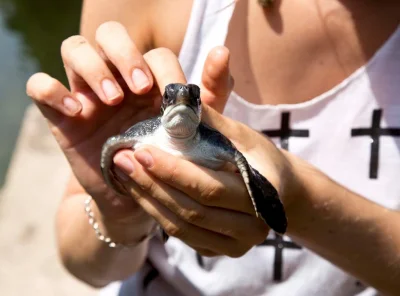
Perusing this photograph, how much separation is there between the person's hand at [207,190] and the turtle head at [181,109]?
35mm

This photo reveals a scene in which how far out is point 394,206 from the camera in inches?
38.4

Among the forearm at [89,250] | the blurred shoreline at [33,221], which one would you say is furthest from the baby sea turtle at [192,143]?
the blurred shoreline at [33,221]

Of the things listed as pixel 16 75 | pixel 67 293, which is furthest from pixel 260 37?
pixel 16 75

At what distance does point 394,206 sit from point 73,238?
0.55 m

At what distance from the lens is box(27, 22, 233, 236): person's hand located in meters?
0.80

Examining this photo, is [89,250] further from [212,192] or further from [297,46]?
[297,46]

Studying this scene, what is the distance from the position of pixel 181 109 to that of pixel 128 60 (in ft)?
0.50

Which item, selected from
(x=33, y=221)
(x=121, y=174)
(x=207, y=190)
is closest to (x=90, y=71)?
(x=121, y=174)

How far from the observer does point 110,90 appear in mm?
797

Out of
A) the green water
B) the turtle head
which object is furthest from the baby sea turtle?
the green water

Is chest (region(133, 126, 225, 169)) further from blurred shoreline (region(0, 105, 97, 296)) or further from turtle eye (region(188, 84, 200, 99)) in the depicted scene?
blurred shoreline (region(0, 105, 97, 296))

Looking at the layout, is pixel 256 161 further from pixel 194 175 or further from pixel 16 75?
pixel 16 75

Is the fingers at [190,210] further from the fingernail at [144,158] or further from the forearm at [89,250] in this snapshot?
the forearm at [89,250]

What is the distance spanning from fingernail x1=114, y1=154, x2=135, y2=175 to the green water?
224 centimetres
